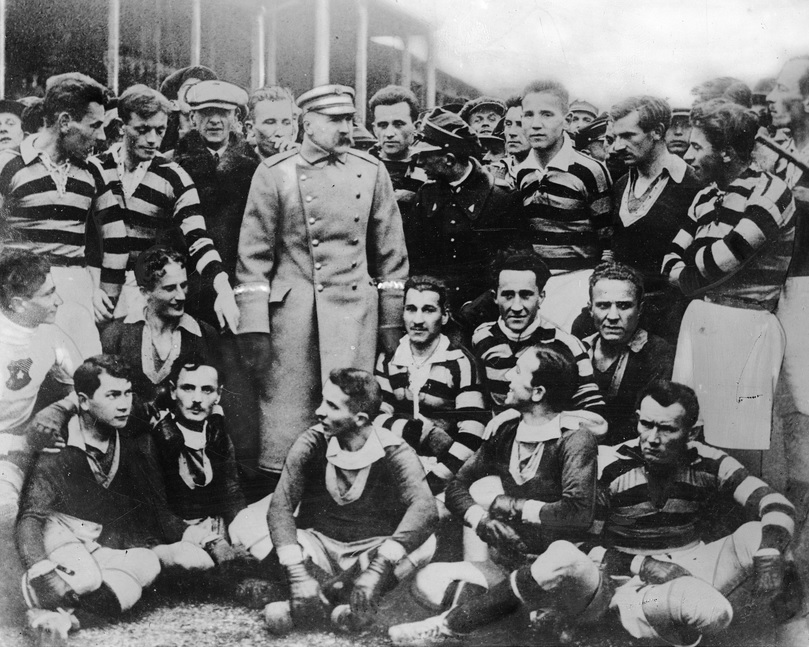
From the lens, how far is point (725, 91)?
11.9ft

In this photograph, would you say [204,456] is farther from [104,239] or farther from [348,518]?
[104,239]

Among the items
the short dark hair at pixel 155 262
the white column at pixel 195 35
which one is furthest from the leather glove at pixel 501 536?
the white column at pixel 195 35

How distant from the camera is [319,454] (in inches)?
144

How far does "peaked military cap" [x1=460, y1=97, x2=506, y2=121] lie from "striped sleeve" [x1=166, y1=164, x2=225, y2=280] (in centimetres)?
143

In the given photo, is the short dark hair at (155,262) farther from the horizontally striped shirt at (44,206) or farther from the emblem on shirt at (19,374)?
the emblem on shirt at (19,374)

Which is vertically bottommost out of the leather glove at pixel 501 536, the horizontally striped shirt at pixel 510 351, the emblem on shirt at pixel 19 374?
the leather glove at pixel 501 536

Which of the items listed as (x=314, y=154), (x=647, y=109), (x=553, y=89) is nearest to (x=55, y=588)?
(x=314, y=154)

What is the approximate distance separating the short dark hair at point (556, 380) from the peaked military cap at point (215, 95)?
2.01 m

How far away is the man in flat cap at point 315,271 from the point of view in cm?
364

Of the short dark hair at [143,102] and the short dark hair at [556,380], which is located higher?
the short dark hair at [143,102]

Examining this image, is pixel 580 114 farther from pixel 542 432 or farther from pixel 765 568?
pixel 765 568

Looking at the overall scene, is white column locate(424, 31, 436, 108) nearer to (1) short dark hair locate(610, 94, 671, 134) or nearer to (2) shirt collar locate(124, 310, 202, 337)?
(1) short dark hair locate(610, 94, 671, 134)

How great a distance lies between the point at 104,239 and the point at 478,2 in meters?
2.26

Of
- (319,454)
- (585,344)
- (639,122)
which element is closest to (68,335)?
(319,454)
